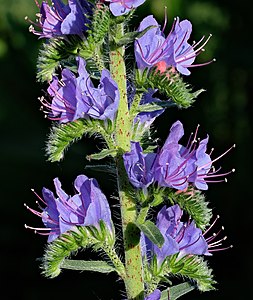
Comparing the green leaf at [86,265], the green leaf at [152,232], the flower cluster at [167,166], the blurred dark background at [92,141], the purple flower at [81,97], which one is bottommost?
the blurred dark background at [92,141]

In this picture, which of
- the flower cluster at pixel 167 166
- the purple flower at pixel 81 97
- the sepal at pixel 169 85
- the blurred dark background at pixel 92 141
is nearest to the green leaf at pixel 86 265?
the flower cluster at pixel 167 166

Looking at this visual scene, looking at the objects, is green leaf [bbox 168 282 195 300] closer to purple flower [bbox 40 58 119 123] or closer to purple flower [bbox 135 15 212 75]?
purple flower [bbox 40 58 119 123]

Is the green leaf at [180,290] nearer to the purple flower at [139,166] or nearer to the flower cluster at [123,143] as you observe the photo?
the flower cluster at [123,143]

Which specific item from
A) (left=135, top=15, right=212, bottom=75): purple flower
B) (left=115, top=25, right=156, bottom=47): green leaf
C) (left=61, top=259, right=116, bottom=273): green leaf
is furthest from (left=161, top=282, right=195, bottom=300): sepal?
(left=115, top=25, right=156, bottom=47): green leaf

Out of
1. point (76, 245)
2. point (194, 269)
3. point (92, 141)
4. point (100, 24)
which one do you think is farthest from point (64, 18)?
point (92, 141)

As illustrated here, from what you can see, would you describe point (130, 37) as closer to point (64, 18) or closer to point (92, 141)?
point (64, 18)

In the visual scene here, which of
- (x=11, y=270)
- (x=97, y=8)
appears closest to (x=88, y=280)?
(x=11, y=270)
